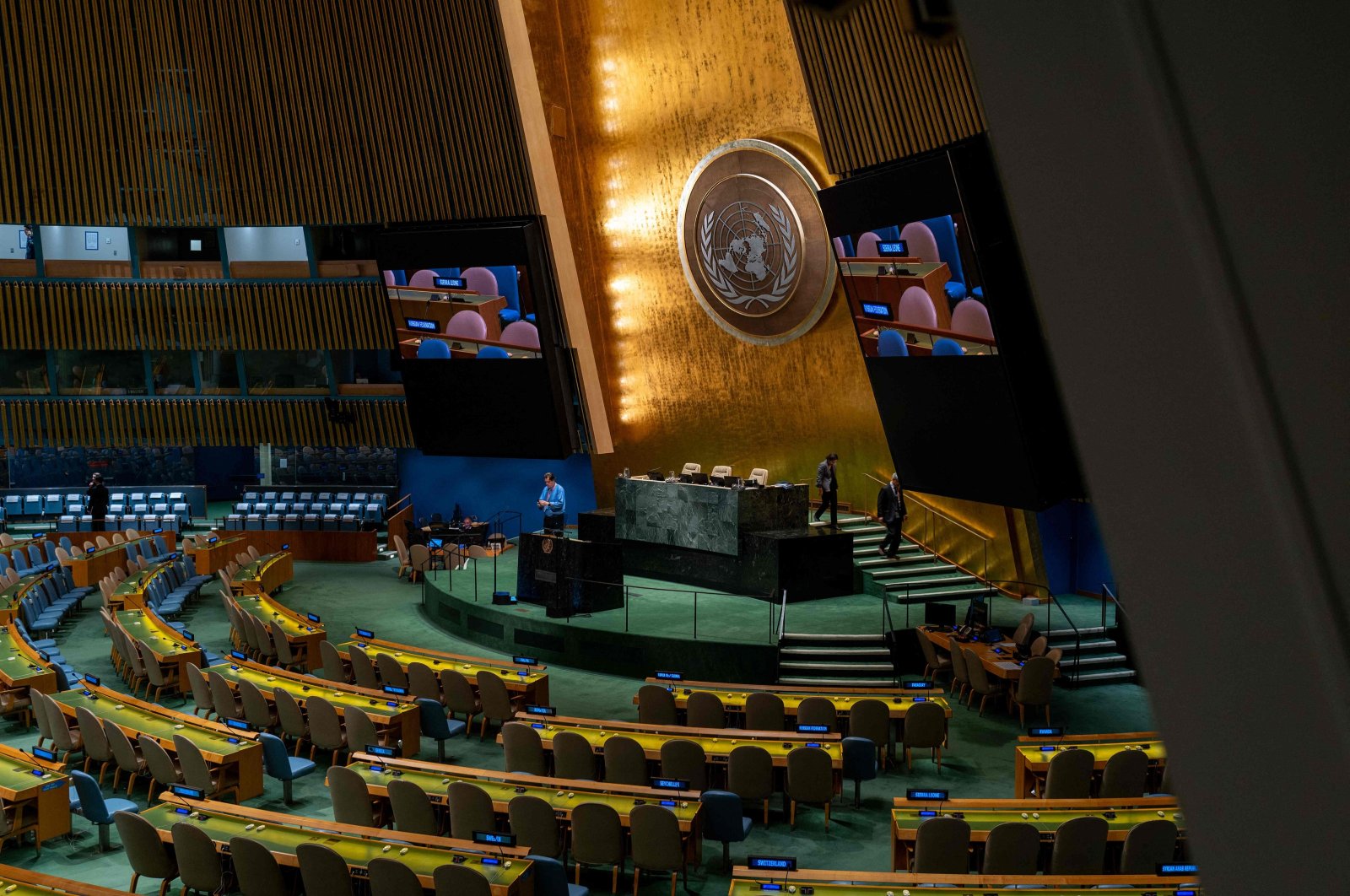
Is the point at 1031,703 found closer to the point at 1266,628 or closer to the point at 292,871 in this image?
the point at 292,871

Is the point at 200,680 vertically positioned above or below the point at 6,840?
above

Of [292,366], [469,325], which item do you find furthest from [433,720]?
[292,366]

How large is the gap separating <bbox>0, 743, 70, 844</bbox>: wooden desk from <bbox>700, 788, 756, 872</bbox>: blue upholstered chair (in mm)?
4937

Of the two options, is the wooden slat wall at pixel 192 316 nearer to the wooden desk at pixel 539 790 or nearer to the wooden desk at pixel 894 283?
the wooden desk at pixel 894 283

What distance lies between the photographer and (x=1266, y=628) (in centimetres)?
81

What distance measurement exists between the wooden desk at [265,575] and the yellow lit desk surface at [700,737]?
8.10 metres

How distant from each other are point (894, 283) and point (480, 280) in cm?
702

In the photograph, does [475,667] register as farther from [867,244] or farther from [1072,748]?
[867,244]

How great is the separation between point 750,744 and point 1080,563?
9.44m

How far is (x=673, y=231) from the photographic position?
747 inches

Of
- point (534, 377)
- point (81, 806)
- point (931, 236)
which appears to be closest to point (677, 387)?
point (534, 377)

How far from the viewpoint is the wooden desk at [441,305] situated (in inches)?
676

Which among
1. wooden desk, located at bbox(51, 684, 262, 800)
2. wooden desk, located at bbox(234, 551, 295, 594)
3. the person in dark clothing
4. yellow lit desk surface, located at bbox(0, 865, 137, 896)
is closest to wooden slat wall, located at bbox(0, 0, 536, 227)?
the person in dark clothing

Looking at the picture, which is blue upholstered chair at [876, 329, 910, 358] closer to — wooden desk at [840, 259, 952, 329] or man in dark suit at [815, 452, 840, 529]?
wooden desk at [840, 259, 952, 329]
